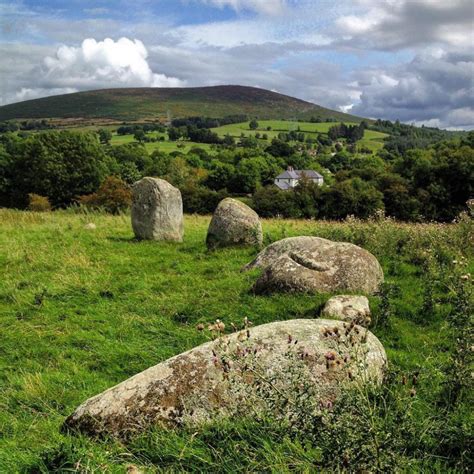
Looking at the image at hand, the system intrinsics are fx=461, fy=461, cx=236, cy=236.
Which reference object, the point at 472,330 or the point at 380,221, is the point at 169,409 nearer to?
the point at 472,330

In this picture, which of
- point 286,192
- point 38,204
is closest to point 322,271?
point 38,204

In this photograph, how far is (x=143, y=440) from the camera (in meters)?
4.80

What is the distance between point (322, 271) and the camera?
34.6 feet

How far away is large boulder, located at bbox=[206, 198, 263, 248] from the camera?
635 inches

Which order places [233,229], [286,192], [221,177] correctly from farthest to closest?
[221,177] → [286,192] → [233,229]

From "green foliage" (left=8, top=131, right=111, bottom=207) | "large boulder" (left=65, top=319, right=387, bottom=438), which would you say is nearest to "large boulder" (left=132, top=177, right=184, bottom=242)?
"large boulder" (left=65, top=319, right=387, bottom=438)

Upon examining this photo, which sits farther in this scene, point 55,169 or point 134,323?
point 55,169

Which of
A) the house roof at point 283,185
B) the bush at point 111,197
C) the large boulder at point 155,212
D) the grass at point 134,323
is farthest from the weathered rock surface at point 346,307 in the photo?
the house roof at point 283,185

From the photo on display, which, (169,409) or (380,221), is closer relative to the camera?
(169,409)

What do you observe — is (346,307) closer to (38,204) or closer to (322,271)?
(322,271)

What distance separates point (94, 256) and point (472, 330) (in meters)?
12.2

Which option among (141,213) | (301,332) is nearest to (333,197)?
(141,213)

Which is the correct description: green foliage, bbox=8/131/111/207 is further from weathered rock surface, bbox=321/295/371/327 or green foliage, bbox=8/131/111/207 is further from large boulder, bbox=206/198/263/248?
weathered rock surface, bbox=321/295/371/327

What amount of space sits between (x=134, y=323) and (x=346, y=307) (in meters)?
4.29
